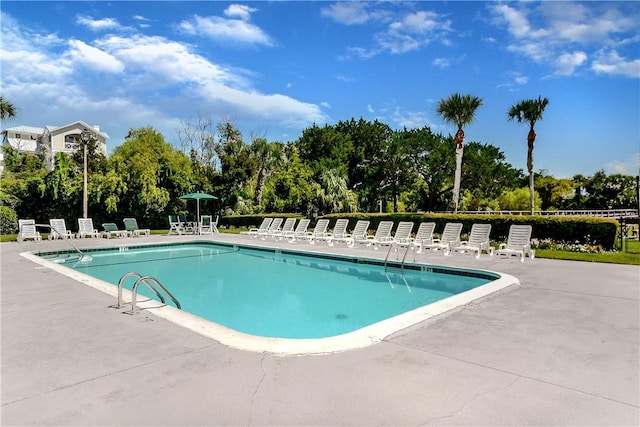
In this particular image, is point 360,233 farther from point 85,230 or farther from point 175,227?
point 85,230

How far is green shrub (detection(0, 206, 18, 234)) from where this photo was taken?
20750 mm

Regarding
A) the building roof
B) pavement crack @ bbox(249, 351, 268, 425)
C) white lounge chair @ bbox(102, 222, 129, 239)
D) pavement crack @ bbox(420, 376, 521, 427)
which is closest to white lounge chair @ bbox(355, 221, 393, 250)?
pavement crack @ bbox(249, 351, 268, 425)

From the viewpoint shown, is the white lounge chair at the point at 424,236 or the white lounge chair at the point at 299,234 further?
the white lounge chair at the point at 299,234

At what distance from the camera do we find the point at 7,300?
19.6 ft

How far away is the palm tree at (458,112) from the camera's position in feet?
75.6

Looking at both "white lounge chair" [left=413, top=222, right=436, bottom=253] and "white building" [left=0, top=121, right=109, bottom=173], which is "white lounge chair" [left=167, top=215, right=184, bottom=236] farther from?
"white building" [left=0, top=121, right=109, bottom=173]

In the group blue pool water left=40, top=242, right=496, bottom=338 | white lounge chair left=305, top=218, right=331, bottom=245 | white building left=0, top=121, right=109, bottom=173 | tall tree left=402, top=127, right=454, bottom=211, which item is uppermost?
white building left=0, top=121, right=109, bottom=173

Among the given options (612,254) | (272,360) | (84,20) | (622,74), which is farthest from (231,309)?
(622,74)

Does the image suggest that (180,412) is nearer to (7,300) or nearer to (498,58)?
(7,300)

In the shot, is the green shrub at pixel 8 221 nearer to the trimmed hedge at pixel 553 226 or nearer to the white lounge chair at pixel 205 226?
the white lounge chair at pixel 205 226

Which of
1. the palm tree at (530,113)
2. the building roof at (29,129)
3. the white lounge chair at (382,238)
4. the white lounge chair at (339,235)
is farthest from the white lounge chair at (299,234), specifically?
the building roof at (29,129)

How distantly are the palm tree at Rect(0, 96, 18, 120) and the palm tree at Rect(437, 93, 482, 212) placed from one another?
23674mm

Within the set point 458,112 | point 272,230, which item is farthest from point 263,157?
point 458,112

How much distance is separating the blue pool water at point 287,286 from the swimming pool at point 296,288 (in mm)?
16
